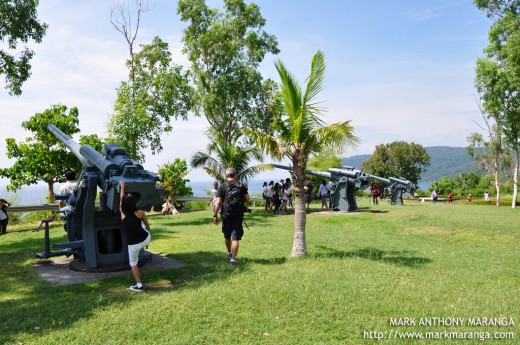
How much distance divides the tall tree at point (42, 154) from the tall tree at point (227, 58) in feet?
33.8

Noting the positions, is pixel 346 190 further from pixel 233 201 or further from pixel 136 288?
pixel 136 288

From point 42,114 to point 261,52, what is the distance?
49.4ft

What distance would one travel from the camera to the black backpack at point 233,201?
8.48 meters

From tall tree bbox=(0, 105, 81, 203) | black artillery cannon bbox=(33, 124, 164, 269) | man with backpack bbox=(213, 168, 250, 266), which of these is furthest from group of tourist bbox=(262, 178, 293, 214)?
black artillery cannon bbox=(33, 124, 164, 269)

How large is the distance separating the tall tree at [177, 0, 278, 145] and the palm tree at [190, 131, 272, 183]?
7234mm

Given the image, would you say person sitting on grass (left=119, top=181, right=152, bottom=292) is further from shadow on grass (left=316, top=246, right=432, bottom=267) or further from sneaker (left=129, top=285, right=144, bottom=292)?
shadow on grass (left=316, top=246, right=432, bottom=267)

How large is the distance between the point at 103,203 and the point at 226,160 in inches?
487

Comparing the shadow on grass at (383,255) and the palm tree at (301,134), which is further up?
the palm tree at (301,134)

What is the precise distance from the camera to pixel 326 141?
32.1 ft

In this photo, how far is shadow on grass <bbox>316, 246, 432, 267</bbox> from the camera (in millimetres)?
8930

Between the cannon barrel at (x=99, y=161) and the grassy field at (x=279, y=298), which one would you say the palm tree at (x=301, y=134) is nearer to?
the grassy field at (x=279, y=298)

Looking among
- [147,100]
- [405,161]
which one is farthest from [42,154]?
[405,161]

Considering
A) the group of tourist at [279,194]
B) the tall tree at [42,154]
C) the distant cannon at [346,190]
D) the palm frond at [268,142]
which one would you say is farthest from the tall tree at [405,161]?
the palm frond at [268,142]

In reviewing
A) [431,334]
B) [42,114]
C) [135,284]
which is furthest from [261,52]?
[431,334]
